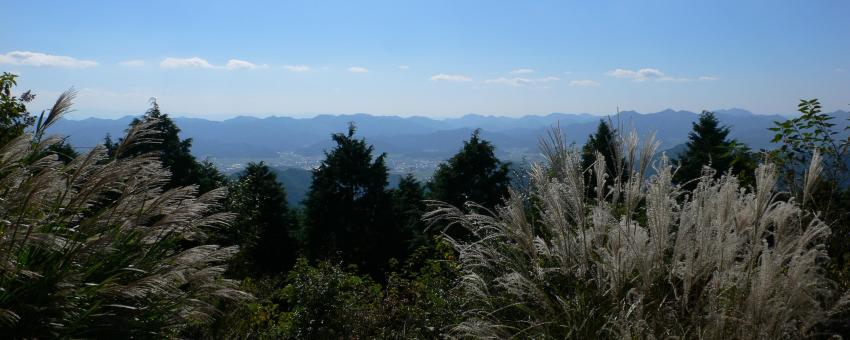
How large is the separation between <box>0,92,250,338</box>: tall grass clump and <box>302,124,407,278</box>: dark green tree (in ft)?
63.7

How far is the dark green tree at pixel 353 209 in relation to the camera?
22719 millimetres

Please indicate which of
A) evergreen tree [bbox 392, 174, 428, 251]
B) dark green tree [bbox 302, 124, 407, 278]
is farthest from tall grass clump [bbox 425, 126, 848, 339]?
dark green tree [bbox 302, 124, 407, 278]

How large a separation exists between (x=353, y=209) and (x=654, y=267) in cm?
2120

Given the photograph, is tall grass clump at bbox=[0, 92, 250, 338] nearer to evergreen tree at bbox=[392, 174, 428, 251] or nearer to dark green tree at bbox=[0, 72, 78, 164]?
dark green tree at bbox=[0, 72, 78, 164]

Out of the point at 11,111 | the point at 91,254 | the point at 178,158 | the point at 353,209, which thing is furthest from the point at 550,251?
the point at 353,209

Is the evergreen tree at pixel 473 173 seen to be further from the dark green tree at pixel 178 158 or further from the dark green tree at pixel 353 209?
the dark green tree at pixel 178 158

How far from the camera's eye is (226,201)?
12.9 metres

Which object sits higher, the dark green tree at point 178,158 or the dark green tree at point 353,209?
the dark green tree at point 178,158

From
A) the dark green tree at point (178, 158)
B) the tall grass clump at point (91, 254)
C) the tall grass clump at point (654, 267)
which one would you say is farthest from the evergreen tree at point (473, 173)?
the tall grass clump at point (91, 254)

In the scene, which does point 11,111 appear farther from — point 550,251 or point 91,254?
point 550,251

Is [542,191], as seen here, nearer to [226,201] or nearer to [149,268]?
[149,268]

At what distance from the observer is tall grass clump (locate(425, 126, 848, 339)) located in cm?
206

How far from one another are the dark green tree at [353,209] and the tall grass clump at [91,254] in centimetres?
1941

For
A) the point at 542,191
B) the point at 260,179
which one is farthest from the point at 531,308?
the point at 260,179
